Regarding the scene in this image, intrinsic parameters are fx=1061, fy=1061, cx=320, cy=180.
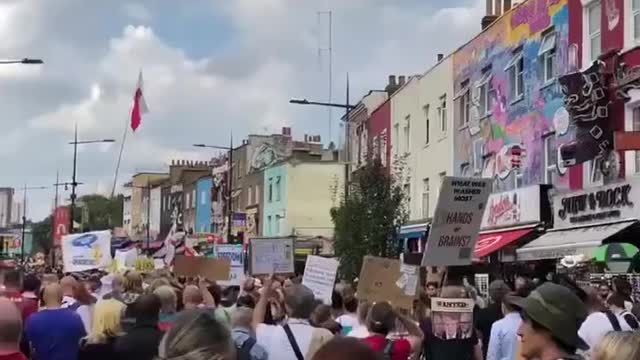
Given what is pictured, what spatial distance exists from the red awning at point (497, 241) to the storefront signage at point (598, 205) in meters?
1.44

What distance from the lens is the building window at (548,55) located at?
83.0ft

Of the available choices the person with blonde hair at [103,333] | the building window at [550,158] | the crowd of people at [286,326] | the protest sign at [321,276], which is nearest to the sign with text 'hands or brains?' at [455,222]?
the crowd of people at [286,326]

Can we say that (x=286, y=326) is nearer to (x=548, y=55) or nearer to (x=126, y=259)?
(x=126, y=259)

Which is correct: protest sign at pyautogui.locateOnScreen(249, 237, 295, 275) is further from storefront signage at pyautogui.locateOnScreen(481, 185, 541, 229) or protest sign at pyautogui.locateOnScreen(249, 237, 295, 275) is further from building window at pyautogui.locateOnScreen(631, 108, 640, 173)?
building window at pyautogui.locateOnScreen(631, 108, 640, 173)

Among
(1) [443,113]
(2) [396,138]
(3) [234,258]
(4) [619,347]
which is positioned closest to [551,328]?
(4) [619,347]

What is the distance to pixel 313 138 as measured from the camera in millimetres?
71750

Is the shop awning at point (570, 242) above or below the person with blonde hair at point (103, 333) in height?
above

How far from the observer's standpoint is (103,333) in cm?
742

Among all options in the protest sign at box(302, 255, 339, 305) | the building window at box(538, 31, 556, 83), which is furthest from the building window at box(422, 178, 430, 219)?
the protest sign at box(302, 255, 339, 305)

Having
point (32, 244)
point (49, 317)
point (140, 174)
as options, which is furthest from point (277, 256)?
point (32, 244)

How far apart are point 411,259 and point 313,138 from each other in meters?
49.2

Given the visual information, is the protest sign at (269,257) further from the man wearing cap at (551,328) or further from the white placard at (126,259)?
the man wearing cap at (551,328)

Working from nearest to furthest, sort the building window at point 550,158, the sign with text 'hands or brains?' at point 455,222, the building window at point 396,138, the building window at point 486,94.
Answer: the sign with text 'hands or brains?' at point 455,222, the building window at point 550,158, the building window at point 486,94, the building window at point 396,138

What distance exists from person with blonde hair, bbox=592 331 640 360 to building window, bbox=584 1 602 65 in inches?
779
